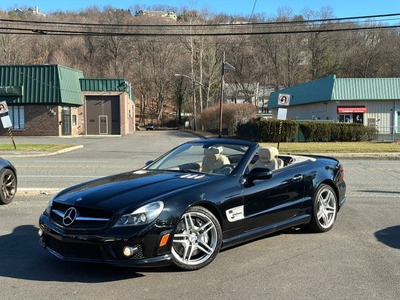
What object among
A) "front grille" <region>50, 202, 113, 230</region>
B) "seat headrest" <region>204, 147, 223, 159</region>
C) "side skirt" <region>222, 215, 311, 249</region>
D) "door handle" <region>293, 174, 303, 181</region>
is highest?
"seat headrest" <region>204, 147, 223, 159</region>

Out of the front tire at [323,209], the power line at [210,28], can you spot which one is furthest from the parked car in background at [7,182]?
the power line at [210,28]

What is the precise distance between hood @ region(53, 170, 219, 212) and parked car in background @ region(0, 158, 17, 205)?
11.8ft

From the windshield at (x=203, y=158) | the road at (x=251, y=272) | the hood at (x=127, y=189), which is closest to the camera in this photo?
the road at (x=251, y=272)

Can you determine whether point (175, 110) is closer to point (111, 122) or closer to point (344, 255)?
point (111, 122)

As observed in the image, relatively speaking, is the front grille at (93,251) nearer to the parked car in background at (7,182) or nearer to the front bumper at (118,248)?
the front bumper at (118,248)

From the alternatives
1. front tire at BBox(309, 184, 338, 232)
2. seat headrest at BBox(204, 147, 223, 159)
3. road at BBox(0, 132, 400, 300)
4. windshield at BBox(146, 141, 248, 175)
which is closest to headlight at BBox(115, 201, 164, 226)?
road at BBox(0, 132, 400, 300)

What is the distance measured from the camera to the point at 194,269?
4.47m

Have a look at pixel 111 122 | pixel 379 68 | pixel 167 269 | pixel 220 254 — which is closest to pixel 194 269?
pixel 167 269

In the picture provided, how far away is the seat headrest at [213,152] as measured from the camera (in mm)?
5777

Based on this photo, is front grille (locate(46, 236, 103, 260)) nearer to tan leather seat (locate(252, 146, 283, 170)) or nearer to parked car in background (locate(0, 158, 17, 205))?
tan leather seat (locate(252, 146, 283, 170))

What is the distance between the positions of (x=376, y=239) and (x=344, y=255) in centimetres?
98

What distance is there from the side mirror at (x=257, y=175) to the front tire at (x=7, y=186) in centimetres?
514

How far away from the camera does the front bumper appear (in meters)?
4.01

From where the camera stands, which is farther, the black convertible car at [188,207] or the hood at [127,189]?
the hood at [127,189]
